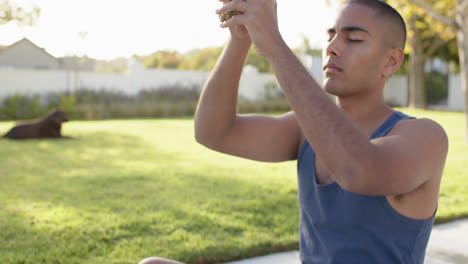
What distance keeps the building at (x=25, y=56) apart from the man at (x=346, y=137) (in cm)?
3028

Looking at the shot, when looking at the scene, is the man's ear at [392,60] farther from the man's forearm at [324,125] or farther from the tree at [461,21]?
the tree at [461,21]

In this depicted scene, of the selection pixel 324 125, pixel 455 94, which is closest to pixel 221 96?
pixel 324 125

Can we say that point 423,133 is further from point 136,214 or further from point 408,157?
point 136,214

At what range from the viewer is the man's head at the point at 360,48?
1.41 metres

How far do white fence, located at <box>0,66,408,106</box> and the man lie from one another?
1991cm

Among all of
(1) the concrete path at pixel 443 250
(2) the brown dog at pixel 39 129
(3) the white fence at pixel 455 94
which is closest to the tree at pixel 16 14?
(2) the brown dog at pixel 39 129

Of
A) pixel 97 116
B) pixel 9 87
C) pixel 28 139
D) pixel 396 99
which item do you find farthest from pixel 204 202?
pixel 396 99

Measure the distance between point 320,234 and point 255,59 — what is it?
148 feet

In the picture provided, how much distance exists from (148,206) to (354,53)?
346 cm

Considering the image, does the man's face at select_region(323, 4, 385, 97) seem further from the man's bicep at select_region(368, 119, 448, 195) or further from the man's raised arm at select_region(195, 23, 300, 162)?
the man's raised arm at select_region(195, 23, 300, 162)

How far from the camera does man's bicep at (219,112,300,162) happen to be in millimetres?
1748

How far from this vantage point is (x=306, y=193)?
1567 mm

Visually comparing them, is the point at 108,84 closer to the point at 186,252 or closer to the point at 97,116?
the point at 97,116

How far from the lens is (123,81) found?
75.4 ft
